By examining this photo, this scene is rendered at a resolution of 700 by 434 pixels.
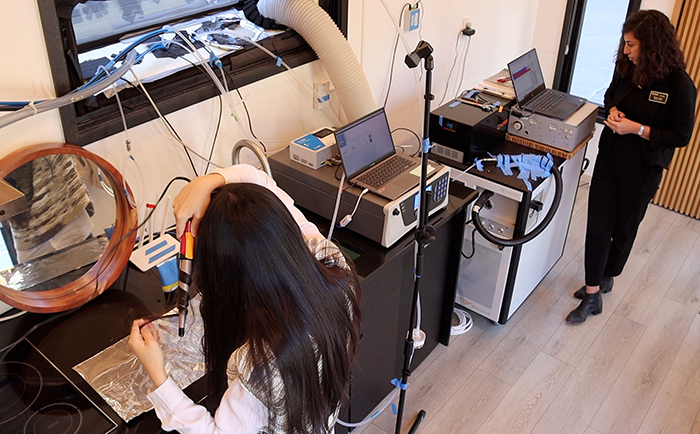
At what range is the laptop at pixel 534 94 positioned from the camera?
2.59 m

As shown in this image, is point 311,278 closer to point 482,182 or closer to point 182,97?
point 182,97

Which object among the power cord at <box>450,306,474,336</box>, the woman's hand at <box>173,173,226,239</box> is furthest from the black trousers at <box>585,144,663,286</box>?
the woman's hand at <box>173,173,226,239</box>

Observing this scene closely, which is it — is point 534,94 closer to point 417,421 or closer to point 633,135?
point 633,135

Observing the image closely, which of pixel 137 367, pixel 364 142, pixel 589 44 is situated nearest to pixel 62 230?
pixel 137 367

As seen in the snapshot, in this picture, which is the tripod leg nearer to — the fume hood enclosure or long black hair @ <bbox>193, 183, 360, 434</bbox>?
the fume hood enclosure

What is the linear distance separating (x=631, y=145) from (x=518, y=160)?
0.48 meters

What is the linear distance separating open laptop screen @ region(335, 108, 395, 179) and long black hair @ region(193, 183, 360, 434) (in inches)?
26.9

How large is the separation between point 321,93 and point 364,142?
0.50 m

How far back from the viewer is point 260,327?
119 cm

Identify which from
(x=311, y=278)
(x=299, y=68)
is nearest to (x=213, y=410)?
(x=311, y=278)

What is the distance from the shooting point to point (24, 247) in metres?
1.58

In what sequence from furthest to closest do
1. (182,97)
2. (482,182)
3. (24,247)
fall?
(482,182), (182,97), (24,247)

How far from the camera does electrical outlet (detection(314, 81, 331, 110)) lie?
2.36 metres

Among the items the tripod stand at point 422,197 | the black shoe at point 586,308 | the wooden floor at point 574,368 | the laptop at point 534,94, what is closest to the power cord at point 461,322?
the wooden floor at point 574,368
